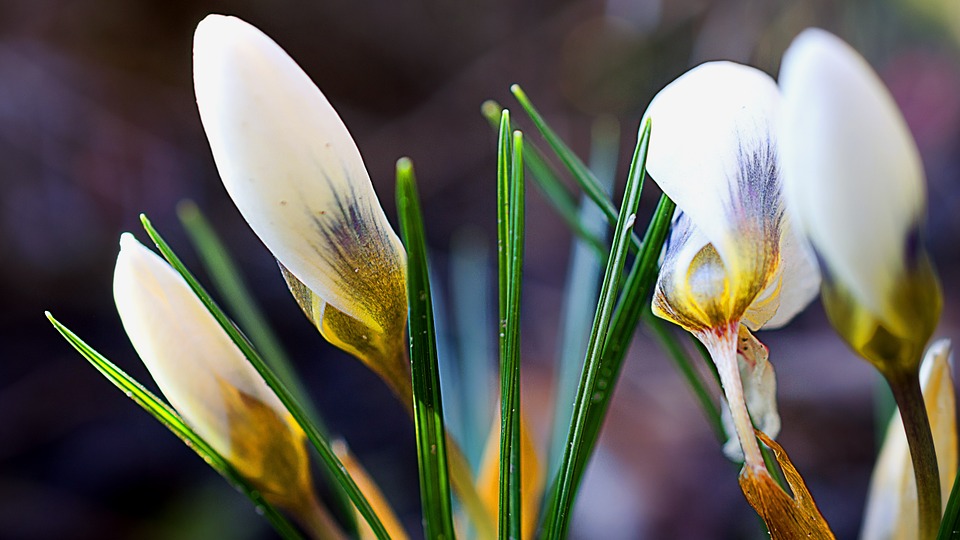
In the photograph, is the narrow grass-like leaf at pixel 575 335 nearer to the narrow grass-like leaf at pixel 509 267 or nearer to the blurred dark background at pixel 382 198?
the narrow grass-like leaf at pixel 509 267

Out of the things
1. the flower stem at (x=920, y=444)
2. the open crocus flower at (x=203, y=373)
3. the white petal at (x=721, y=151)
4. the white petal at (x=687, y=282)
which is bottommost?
the flower stem at (x=920, y=444)

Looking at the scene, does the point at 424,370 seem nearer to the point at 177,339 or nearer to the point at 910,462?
the point at 177,339

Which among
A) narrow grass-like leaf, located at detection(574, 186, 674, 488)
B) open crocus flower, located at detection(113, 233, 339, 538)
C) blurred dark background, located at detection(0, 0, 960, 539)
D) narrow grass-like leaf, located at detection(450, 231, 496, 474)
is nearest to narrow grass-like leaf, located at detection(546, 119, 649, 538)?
narrow grass-like leaf, located at detection(574, 186, 674, 488)

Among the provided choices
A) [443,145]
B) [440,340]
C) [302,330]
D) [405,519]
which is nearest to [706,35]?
[443,145]

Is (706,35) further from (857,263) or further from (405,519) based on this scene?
(857,263)

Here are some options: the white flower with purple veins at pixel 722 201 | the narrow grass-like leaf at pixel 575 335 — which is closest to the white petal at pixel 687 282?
the white flower with purple veins at pixel 722 201

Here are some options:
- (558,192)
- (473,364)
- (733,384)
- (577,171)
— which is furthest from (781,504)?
(473,364)
